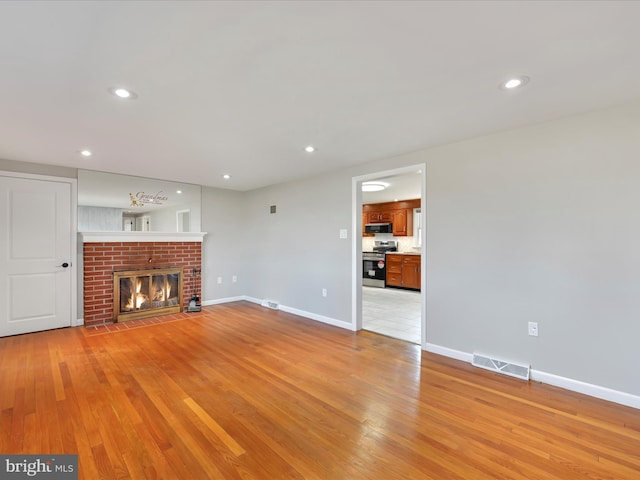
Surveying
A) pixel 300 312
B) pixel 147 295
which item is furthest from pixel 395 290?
pixel 147 295

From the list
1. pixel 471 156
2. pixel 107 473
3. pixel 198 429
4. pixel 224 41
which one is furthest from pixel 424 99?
pixel 107 473

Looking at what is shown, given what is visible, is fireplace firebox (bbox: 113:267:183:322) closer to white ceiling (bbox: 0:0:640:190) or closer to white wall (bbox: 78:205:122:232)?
white wall (bbox: 78:205:122:232)

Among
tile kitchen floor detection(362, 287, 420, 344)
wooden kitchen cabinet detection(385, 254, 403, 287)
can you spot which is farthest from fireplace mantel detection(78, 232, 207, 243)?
wooden kitchen cabinet detection(385, 254, 403, 287)

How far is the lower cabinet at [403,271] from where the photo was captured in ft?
24.0

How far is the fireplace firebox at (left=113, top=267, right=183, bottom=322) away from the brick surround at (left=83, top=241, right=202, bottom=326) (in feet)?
0.29

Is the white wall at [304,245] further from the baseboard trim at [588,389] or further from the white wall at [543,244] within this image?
the baseboard trim at [588,389]

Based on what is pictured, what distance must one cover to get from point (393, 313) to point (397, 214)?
364cm

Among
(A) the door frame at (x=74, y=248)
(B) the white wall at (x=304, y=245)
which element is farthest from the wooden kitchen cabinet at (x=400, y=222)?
(A) the door frame at (x=74, y=248)

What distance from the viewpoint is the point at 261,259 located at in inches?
228

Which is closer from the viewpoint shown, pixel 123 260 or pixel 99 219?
pixel 99 219

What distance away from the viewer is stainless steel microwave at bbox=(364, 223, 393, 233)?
8.30m

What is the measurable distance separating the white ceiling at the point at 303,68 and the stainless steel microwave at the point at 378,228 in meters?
5.23

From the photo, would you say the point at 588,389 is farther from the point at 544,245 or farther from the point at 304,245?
the point at 304,245

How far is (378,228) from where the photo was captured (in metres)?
8.44
